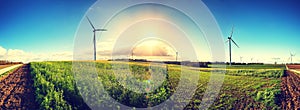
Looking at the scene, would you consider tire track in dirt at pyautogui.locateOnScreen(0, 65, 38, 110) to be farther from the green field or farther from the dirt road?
the dirt road

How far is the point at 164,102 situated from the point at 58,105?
819cm

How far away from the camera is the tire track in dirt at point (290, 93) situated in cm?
2085

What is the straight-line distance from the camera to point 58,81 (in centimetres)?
2308

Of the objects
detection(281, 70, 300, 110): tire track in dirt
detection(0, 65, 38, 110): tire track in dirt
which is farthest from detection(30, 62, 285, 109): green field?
detection(0, 65, 38, 110): tire track in dirt

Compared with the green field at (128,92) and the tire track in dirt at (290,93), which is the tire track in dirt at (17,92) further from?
the tire track in dirt at (290,93)

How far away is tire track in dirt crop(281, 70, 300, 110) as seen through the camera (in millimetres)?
20850

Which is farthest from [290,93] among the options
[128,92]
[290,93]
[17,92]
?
[17,92]

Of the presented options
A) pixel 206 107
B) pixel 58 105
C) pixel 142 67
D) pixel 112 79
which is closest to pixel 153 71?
pixel 142 67

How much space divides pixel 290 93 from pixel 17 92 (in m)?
22.3

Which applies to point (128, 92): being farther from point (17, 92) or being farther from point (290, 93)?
point (290, 93)

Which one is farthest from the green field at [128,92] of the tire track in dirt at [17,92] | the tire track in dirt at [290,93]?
the tire track in dirt at [17,92]

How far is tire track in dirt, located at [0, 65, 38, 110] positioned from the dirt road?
Answer: 62.3 feet

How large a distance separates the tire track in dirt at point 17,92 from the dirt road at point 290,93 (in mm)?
18994

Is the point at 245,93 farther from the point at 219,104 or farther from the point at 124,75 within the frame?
the point at 124,75
